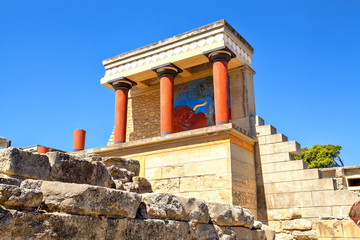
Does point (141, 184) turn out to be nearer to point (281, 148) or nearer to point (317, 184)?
point (317, 184)

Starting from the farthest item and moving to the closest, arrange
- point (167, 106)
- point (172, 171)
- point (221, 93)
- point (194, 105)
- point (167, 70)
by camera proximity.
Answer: point (194, 105) → point (167, 70) → point (167, 106) → point (221, 93) → point (172, 171)

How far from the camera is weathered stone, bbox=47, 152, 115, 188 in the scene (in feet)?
12.0

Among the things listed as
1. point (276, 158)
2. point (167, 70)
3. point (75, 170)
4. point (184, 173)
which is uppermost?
point (167, 70)

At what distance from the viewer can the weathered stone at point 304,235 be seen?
9026 mm

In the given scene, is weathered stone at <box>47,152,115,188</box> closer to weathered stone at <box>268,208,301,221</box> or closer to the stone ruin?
the stone ruin

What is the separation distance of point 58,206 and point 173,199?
147 cm

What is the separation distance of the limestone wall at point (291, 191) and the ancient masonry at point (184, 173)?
3 cm

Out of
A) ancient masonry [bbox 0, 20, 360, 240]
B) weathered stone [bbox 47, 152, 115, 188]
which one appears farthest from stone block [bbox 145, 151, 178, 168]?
weathered stone [bbox 47, 152, 115, 188]

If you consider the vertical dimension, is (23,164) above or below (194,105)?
below

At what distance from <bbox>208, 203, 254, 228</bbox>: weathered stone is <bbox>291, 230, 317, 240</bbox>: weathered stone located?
4759 mm

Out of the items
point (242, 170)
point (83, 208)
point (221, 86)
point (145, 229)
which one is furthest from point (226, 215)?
point (221, 86)

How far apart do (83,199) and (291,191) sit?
26.5 feet

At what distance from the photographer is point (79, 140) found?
14.1 m

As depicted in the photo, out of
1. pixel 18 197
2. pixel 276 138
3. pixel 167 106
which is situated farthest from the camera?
pixel 167 106
